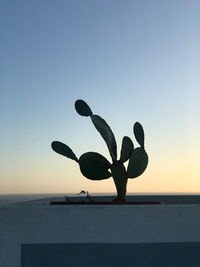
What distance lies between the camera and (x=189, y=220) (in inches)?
136

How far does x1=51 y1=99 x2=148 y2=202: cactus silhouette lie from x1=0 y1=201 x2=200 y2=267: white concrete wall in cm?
70

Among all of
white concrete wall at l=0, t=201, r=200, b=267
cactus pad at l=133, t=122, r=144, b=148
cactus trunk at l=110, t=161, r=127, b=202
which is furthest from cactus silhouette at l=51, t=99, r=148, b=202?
white concrete wall at l=0, t=201, r=200, b=267

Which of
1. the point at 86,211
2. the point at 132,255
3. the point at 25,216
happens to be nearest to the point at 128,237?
the point at 132,255

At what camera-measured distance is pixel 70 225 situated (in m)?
3.35

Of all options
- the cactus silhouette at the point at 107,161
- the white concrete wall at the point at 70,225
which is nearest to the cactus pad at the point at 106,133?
the cactus silhouette at the point at 107,161

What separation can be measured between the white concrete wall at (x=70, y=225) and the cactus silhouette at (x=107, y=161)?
27.7 inches

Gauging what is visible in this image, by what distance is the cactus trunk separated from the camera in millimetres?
4082

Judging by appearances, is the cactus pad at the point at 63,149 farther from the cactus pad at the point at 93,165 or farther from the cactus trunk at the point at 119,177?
the cactus trunk at the point at 119,177

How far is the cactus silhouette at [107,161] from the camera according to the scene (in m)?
4.04

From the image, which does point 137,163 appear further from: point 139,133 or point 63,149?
point 63,149

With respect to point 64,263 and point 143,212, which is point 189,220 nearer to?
point 143,212

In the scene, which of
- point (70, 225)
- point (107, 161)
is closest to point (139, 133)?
point (107, 161)

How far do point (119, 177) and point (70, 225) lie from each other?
89 cm

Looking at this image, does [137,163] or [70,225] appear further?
[137,163]
